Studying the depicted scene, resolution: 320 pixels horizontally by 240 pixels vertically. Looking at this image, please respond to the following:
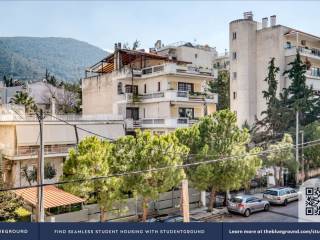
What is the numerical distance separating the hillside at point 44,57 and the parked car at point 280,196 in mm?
11508

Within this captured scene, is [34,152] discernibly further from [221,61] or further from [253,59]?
[221,61]

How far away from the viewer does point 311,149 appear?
54.7 ft

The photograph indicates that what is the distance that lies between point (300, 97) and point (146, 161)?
385 inches

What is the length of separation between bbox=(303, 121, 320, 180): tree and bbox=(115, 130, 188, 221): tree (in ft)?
27.0

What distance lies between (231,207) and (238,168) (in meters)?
1.43

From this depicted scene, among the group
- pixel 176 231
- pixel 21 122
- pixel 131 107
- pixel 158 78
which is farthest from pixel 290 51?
pixel 176 231

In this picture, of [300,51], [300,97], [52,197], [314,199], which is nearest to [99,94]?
[52,197]

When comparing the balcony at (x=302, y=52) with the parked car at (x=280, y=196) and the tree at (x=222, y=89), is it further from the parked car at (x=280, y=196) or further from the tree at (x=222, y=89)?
the parked car at (x=280, y=196)

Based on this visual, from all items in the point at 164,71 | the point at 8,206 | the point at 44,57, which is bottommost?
the point at 8,206

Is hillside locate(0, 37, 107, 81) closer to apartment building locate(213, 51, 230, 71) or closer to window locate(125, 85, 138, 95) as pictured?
window locate(125, 85, 138, 95)

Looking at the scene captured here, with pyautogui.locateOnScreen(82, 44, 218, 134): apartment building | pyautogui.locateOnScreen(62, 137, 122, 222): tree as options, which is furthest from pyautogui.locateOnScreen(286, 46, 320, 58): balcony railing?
pyautogui.locateOnScreen(62, 137, 122, 222): tree

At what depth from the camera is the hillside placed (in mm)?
17984

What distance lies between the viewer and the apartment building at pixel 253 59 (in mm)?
18281

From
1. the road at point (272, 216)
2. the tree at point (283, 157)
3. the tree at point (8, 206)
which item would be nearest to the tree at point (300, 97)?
the tree at point (283, 157)
